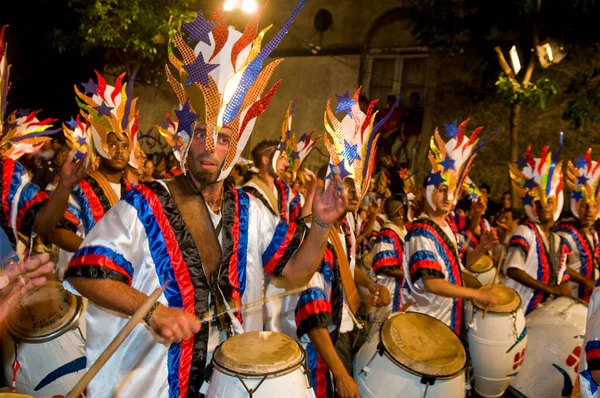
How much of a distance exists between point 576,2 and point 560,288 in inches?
284

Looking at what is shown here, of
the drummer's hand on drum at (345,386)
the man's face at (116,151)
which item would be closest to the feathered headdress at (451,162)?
the drummer's hand on drum at (345,386)

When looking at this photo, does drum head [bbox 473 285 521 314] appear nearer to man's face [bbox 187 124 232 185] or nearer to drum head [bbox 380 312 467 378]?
drum head [bbox 380 312 467 378]

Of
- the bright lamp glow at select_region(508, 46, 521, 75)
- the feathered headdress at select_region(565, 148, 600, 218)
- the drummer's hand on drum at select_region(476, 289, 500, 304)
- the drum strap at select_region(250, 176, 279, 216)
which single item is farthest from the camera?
the bright lamp glow at select_region(508, 46, 521, 75)

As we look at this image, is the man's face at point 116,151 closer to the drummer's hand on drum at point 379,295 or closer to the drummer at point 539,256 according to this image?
the drummer's hand on drum at point 379,295

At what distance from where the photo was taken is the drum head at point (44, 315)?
9.68ft

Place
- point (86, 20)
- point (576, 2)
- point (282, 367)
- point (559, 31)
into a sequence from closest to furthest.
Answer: point (282, 367) → point (576, 2) → point (559, 31) → point (86, 20)

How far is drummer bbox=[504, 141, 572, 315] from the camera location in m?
5.16

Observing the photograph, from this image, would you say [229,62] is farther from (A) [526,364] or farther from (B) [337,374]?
(A) [526,364]

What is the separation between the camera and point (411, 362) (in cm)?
303

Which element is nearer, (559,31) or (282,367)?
(282,367)

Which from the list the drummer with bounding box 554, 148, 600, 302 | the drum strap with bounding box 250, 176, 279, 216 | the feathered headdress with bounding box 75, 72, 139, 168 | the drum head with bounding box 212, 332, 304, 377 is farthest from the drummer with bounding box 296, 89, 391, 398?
the drummer with bounding box 554, 148, 600, 302

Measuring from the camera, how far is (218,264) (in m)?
2.30

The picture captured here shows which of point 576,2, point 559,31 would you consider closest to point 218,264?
point 576,2

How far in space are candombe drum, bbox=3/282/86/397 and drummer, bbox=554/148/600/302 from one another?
5.35 m
